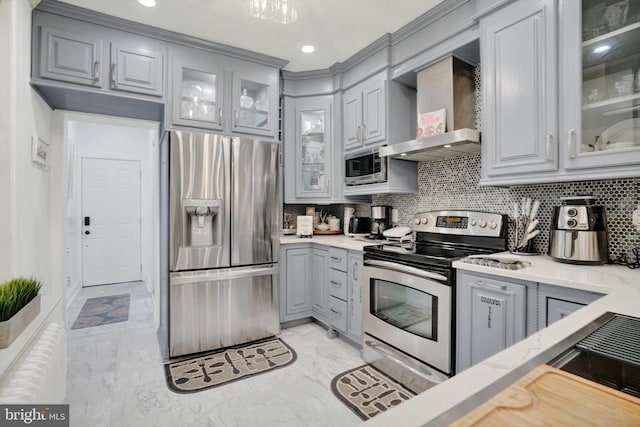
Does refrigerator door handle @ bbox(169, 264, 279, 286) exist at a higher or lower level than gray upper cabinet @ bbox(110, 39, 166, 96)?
lower

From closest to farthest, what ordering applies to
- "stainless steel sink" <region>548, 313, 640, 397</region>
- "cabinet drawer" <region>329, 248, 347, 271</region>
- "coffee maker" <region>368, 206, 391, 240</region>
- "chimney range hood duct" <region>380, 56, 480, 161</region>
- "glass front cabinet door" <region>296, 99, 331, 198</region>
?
"stainless steel sink" <region>548, 313, 640, 397</region>
"chimney range hood duct" <region>380, 56, 480, 161</region>
"cabinet drawer" <region>329, 248, 347, 271</region>
"coffee maker" <region>368, 206, 391, 240</region>
"glass front cabinet door" <region>296, 99, 331, 198</region>

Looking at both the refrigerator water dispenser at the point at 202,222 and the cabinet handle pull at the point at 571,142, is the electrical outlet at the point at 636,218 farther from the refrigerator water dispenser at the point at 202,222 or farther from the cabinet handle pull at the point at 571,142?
the refrigerator water dispenser at the point at 202,222

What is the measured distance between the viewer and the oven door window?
1987 millimetres

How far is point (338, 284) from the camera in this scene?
112 inches

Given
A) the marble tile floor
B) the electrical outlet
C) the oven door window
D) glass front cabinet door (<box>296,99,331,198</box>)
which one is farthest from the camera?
glass front cabinet door (<box>296,99,331,198</box>)

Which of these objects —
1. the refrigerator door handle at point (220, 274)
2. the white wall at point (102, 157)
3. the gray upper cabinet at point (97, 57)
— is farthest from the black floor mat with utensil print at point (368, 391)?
the white wall at point (102, 157)

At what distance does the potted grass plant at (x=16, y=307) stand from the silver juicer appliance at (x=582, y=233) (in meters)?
2.44

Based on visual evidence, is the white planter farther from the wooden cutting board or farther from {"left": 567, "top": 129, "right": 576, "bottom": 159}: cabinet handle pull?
{"left": 567, "top": 129, "right": 576, "bottom": 159}: cabinet handle pull

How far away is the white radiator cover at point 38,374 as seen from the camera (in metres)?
1.00

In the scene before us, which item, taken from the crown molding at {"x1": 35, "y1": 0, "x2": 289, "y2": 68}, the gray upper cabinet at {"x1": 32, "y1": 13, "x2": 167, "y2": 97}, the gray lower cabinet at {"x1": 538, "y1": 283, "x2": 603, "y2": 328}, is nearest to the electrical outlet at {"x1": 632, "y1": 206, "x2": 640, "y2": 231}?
the gray lower cabinet at {"x1": 538, "y1": 283, "x2": 603, "y2": 328}

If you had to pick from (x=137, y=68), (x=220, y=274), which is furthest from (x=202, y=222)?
(x=137, y=68)

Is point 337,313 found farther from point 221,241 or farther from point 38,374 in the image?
point 38,374

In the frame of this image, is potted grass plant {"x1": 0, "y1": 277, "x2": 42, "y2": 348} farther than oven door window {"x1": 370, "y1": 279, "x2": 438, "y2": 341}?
No

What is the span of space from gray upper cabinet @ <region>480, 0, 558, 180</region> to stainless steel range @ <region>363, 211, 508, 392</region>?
1.63ft
